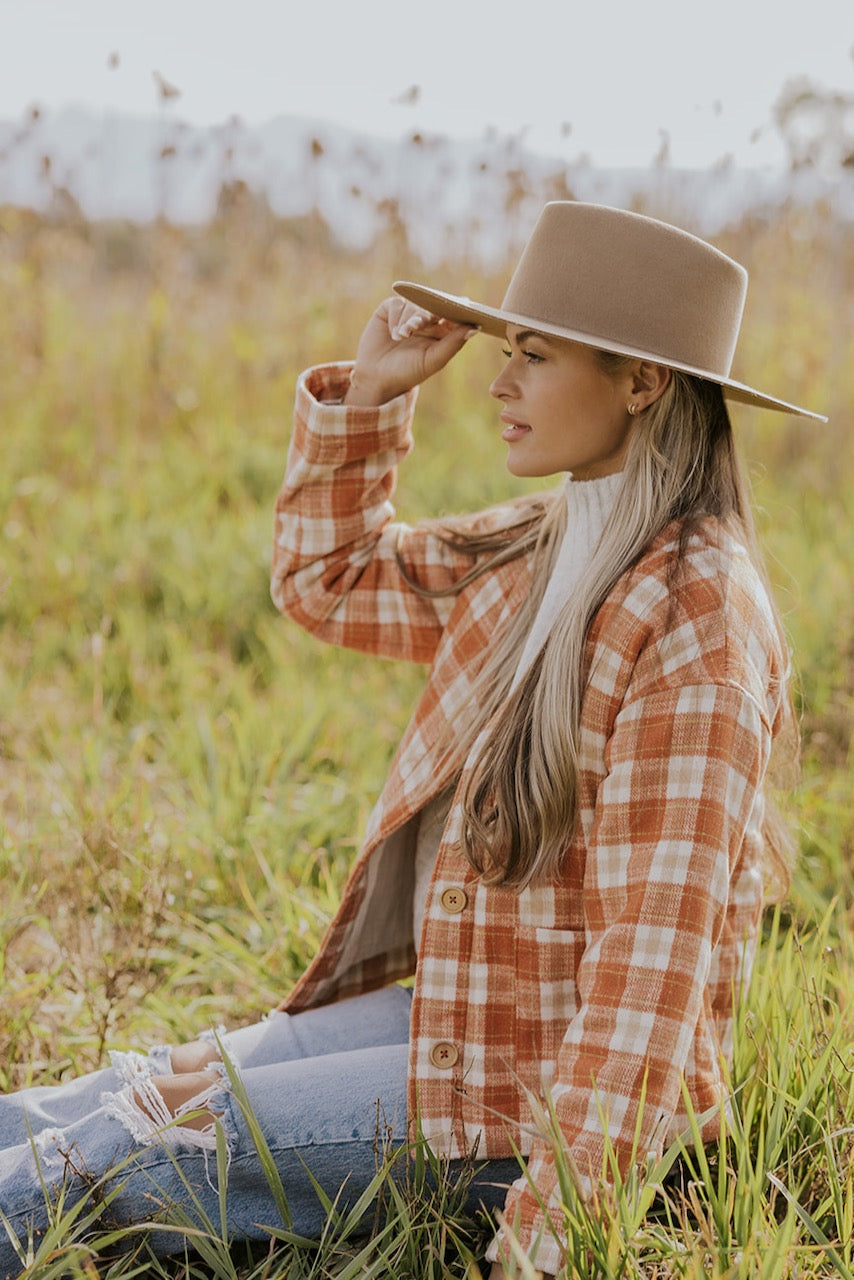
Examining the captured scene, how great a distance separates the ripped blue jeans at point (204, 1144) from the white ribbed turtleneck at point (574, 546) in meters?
0.66

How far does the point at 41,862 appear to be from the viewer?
2.69 metres

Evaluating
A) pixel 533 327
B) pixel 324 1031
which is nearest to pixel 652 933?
pixel 324 1031

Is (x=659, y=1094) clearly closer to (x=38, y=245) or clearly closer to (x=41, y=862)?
(x=41, y=862)

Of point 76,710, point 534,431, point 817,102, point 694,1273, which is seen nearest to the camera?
point 694,1273

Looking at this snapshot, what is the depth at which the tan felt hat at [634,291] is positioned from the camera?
176 cm

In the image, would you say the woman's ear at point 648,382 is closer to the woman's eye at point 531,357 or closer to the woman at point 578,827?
the woman at point 578,827

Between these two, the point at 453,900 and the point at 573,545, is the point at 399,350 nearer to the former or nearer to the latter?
the point at 573,545

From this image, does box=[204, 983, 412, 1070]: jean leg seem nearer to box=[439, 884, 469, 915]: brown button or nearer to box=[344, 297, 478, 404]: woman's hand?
box=[439, 884, 469, 915]: brown button

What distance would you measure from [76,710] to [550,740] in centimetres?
227

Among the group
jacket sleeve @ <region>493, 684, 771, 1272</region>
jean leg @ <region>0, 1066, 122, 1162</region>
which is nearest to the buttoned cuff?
jacket sleeve @ <region>493, 684, 771, 1272</region>

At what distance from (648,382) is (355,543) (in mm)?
688

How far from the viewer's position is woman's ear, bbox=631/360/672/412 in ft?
5.88

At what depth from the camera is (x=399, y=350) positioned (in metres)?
2.14

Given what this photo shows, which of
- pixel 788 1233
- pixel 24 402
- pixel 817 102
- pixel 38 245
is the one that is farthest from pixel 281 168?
pixel 788 1233
